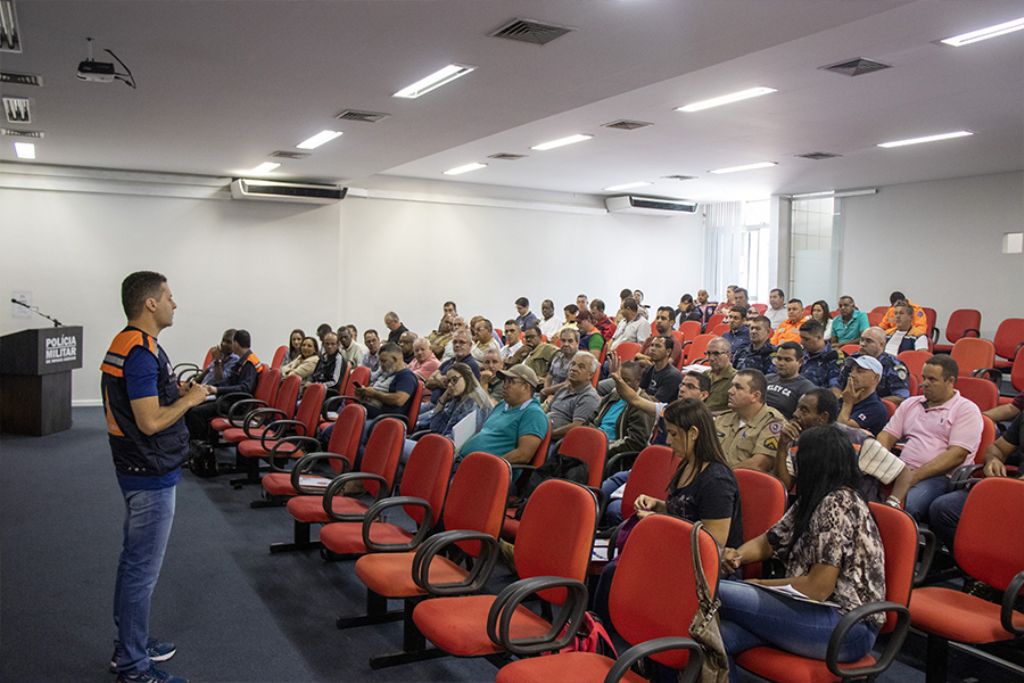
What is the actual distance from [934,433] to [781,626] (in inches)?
89.2

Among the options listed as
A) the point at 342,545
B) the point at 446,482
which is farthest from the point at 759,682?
the point at 342,545

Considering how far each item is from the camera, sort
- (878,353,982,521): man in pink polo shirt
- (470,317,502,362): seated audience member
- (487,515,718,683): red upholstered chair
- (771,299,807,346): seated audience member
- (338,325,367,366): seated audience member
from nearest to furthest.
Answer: (487,515,718,683): red upholstered chair < (878,353,982,521): man in pink polo shirt < (470,317,502,362): seated audience member < (338,325,367,366): seated audience member < (771,299,807,346): seated audience member

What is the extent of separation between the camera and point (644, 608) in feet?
7.96

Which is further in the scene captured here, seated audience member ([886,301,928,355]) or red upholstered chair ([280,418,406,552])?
seated audience member ([886,301,928,355])

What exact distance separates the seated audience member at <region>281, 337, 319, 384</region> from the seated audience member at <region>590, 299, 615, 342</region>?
12.9ft

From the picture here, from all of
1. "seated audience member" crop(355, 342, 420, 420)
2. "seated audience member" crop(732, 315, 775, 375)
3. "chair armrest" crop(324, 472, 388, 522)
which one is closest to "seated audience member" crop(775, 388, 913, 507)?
"chair armrest" crop(324, 472, 388, 522)

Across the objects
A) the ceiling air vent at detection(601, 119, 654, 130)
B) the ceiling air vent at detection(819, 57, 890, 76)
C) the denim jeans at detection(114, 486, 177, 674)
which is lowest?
the denim jeans at detection(114, 486, 177, 674)

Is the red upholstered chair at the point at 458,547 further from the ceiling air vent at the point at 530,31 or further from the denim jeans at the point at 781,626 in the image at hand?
the ceiling air vent at the point at 530,31

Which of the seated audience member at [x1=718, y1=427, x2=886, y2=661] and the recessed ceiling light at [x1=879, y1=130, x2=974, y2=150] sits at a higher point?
the recessed ceiling light at [x1=879, y1=130, x2=974, y2=150]

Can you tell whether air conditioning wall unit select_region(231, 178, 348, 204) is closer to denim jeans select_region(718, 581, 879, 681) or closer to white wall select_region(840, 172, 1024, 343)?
white wall select_region(840, 172, 1024, 343)

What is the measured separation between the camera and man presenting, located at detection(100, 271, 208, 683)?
2928 mm

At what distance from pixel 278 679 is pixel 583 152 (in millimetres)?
8036

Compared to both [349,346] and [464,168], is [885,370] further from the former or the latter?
[464,168]

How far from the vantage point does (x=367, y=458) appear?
14.2ft
